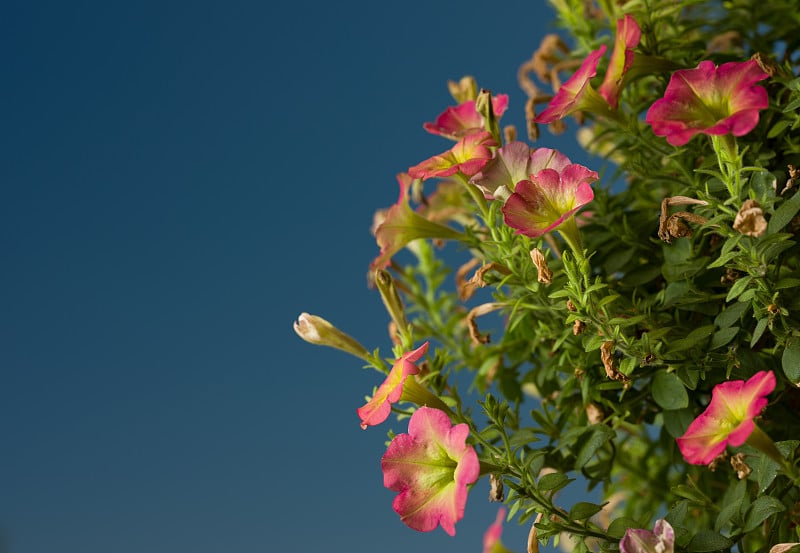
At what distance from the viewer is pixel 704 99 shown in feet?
2.94

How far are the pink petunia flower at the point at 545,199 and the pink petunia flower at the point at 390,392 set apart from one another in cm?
16

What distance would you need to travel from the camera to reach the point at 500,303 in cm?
104

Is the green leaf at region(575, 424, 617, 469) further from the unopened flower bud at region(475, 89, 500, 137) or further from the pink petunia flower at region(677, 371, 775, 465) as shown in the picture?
the unopened flower bud at region(475, 89, 500, 137)

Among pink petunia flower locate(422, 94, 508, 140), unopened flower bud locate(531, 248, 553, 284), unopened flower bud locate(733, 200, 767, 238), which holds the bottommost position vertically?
unopened flower bud locate(733, 200, 767, 238)

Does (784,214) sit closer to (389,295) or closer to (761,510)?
(761,510)

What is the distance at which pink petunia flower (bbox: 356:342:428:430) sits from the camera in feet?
2.92

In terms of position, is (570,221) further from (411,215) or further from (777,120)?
(777,120)

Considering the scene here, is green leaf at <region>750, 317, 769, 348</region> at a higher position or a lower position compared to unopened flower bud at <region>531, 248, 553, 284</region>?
lower

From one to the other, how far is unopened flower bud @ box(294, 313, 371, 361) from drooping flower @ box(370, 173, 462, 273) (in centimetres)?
12

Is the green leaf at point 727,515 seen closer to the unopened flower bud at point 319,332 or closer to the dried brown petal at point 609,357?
the dried brown petal at point 609,357

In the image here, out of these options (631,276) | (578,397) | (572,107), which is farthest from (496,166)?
(578,397)

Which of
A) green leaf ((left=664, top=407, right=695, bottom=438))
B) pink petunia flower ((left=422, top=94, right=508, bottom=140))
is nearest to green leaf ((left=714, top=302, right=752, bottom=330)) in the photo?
green leaf ((left=664, top=407, right=695, bottom=438))

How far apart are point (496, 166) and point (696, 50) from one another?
1.29 feet

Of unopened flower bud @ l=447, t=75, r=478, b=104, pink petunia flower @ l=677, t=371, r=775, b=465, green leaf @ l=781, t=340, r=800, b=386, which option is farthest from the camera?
unopened flower bud @ l=447, t=75, r=478, b=104
